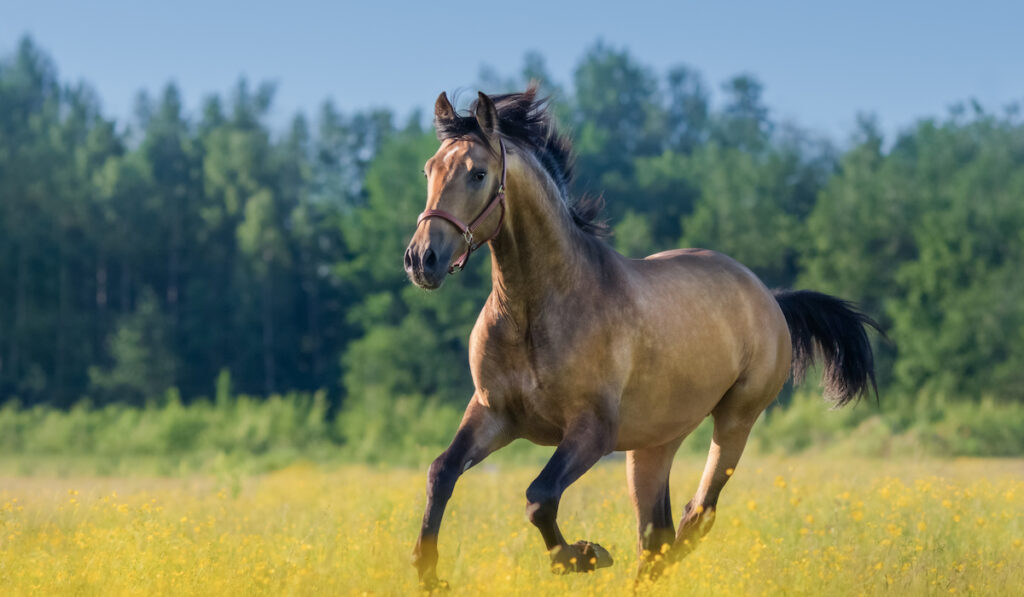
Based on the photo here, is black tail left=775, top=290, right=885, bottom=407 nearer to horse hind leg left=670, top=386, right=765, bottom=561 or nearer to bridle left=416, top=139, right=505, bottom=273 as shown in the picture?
horse hind leg left=670, top=386, right=765, bottom=561

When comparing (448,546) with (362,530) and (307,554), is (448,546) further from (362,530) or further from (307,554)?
(307,554)

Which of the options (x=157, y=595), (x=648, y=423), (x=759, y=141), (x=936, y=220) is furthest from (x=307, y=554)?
(x=759, y=141)

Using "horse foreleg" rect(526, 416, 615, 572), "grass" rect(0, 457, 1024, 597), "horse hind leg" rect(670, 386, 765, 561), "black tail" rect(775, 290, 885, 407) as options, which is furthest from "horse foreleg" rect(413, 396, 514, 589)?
"black tail" rect(775, 290, 885, 407)

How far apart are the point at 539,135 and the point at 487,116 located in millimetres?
671

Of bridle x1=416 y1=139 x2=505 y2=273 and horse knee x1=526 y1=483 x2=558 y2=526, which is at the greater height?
bridle x1=416 y1=139 x2=505 y2=273

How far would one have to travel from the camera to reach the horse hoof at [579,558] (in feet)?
18.2

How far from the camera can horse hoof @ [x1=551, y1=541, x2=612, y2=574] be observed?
5539mm

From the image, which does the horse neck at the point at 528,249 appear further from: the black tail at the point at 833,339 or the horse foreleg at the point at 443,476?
the black tail at the point at 833,339

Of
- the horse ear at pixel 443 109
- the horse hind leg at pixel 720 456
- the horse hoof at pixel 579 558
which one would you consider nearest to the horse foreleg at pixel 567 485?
the horse hoof at pixel 579 558

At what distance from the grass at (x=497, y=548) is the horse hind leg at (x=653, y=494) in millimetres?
294

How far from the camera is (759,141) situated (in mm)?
64250

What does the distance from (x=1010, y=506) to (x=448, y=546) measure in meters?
5.33

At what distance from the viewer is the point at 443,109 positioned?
5.82 m

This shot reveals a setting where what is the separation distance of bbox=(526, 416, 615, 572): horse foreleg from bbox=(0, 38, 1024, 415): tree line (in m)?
33.2
